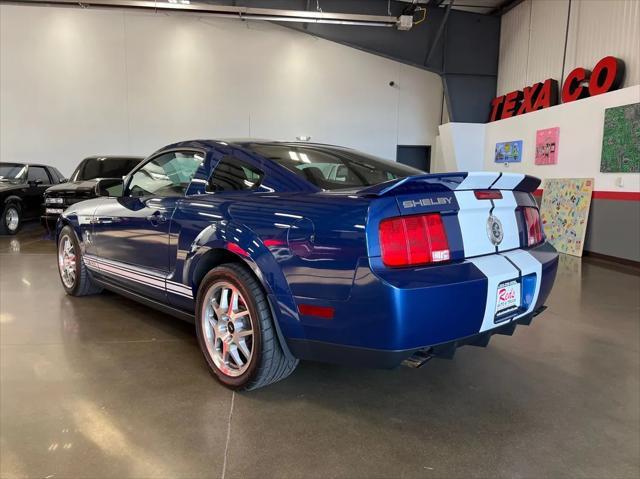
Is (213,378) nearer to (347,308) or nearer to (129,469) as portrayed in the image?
(129,469)

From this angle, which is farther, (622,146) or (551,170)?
(551,170)

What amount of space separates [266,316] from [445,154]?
1072 cm

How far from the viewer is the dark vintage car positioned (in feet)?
26.2

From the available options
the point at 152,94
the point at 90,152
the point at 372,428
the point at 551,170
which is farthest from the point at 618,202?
the point at 90,152

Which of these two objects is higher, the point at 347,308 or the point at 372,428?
the point at 347,308

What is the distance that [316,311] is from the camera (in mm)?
1783

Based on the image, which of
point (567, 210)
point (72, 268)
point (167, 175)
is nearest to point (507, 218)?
point (167, 175)

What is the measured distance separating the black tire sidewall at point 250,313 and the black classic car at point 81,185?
4.66 metres

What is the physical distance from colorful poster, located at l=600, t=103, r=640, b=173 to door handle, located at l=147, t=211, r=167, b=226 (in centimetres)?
675

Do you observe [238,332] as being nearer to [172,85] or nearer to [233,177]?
[233,177]

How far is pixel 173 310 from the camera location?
104 inches

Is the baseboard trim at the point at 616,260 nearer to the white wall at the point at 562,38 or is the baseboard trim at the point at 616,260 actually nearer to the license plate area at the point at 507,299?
the white wall at the point at 562,38

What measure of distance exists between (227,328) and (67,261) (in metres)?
2.38

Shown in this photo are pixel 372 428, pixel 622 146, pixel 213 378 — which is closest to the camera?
pixel 372 428
